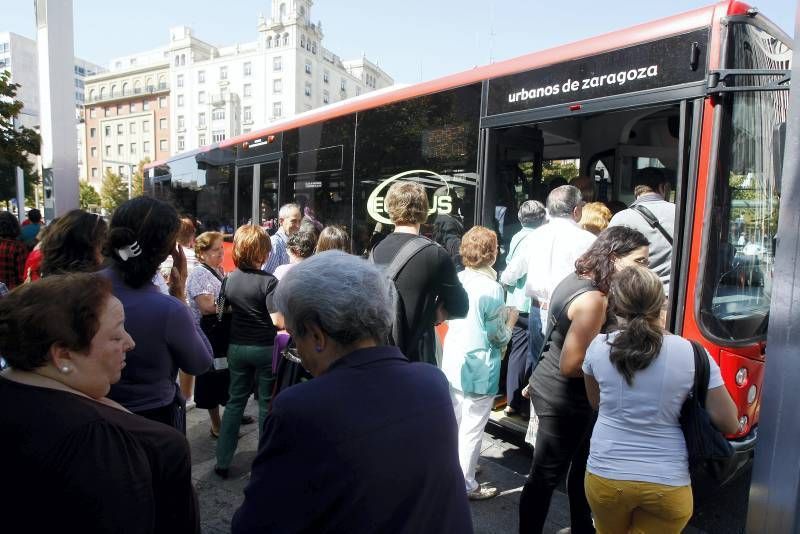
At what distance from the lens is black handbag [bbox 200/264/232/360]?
152 inches

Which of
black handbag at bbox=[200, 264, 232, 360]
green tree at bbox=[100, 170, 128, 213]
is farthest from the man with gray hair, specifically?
green tree at bbox=[100, 170, 128, 213]

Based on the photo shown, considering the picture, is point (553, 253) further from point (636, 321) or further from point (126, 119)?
point (126, 119)

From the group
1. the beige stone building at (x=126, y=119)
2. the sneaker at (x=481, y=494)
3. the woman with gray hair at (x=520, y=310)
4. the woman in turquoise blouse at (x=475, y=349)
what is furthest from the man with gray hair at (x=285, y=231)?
the beige stone building at (x=126, y=119)

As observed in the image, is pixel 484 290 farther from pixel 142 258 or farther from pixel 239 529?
pixel 239 529

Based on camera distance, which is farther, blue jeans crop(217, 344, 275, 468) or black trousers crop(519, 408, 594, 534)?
blue jeans crop(217, 344, 275, 468)

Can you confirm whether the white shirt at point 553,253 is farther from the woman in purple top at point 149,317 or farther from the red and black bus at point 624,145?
the woman in purple top at point 149,317

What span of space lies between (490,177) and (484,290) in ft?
4.77

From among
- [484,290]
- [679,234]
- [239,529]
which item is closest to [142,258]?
[239,529]

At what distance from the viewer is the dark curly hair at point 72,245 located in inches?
102

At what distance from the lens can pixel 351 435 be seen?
120cm

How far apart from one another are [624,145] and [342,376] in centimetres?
557

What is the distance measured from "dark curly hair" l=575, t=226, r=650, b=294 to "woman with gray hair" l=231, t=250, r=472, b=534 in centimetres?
148

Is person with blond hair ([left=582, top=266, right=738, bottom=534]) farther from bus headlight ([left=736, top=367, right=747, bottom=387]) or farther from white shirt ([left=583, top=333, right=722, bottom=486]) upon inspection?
bus headlight ([left=736, top=367, right=747, bottom=387])

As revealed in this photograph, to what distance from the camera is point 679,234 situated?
10.9 feet
